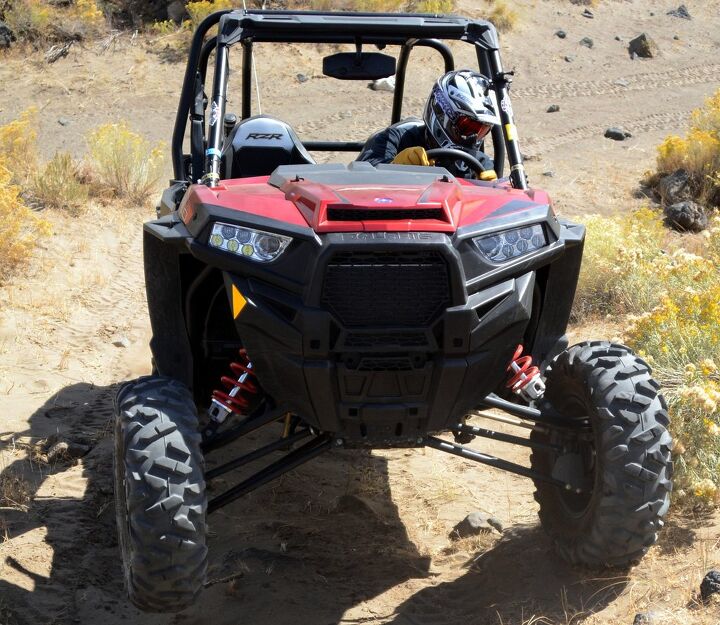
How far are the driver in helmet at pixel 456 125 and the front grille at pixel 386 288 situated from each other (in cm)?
139

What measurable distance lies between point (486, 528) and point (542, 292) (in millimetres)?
1215

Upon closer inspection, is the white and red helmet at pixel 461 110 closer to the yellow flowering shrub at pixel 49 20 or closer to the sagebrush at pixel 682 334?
the sagebrush at pixel 682 334

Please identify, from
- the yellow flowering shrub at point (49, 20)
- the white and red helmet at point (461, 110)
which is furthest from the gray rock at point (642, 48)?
the white and red helmet at point (461, 110)

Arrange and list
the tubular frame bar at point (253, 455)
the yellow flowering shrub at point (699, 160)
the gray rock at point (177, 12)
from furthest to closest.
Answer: the gray rock at point (177, 12) < the yellow flowering shrub at point (699, 160) < the tubular frame bar at point (253, 455)

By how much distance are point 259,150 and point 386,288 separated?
2008 millimetres

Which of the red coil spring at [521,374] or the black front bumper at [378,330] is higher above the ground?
the black front bumper at [378,330]

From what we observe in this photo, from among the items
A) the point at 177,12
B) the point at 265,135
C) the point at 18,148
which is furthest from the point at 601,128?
the point at 265,135

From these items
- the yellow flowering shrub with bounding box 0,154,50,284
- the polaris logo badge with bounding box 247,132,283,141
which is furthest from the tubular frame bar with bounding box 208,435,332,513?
the yellow flowering shrub with bounding box 0,154,50,284

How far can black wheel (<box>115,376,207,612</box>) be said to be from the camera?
3.40 metres

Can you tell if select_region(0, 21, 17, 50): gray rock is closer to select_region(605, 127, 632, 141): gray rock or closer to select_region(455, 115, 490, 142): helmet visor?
select_region(605, 127, 632, 141): gray rock

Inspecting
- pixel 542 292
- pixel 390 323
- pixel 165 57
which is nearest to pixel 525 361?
pixel 542 292

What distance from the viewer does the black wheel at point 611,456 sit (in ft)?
12.0

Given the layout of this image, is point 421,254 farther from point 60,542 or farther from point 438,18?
point 60,542

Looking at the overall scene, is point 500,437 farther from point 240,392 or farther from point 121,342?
point 121,342
